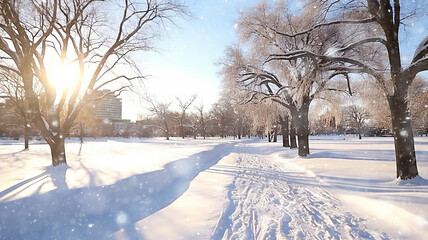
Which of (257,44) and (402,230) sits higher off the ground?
(257,44)

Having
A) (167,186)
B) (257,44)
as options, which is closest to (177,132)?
(257,44)

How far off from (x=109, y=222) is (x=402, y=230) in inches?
208

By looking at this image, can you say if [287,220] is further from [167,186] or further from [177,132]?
[177,132]

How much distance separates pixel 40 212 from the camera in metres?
→ 4.05

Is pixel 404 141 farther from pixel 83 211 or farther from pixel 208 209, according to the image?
pixel 83 211

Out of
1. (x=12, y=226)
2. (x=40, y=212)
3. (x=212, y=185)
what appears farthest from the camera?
(x=212, y=185)

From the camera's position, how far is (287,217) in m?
4.26

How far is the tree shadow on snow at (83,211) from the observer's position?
148 inches

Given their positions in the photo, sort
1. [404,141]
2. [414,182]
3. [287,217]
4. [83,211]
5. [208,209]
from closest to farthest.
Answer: [287,217] < [83,211] < [208,209] < [414,182] < [404,141]

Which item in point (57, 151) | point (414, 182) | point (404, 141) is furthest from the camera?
point (57, 151)

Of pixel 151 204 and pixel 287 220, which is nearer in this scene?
pixel 287 220

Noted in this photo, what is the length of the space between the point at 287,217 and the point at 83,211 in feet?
14.0

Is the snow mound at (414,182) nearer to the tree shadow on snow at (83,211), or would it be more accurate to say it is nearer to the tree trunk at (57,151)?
the tree shadow on snow at (83,211)

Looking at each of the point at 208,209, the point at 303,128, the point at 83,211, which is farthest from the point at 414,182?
the point at 83,211
